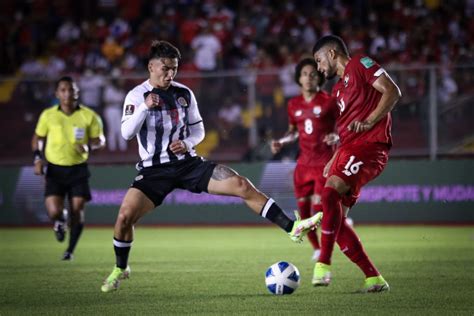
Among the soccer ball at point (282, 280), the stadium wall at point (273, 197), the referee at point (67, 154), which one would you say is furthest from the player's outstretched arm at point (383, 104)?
the stadium wall at point (273, 197)

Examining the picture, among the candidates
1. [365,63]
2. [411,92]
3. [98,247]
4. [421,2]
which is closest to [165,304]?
[365,63]

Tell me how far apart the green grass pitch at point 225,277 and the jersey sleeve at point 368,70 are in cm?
207

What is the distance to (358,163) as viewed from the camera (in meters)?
8.94

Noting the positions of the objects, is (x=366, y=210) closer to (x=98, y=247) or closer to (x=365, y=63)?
(x=98, y=247)

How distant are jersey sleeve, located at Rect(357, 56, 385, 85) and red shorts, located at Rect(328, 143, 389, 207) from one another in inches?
Result: 25.0

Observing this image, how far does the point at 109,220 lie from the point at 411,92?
24.0 ft

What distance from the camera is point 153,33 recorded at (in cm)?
2588

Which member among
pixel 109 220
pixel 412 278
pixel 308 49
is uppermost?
pixel 308 49

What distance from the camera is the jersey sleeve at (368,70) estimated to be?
8.98 metres

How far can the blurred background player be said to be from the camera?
9273 millimetres

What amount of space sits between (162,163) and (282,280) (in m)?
1.70

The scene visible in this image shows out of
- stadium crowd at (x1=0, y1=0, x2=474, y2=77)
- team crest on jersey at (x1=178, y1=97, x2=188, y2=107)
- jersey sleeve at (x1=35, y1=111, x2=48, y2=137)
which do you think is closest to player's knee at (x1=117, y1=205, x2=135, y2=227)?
team crest on jersey at (x1=178, y1=97, x2=188, y2=107)

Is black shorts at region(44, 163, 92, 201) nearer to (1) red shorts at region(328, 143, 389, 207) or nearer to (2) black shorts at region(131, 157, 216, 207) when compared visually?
(2) black shorts at region(131, 157, 216, 207)

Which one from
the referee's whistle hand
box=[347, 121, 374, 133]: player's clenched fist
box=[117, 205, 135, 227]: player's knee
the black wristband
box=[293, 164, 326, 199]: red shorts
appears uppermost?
box=[347, 121, 374, 133]: player's clenched fist
